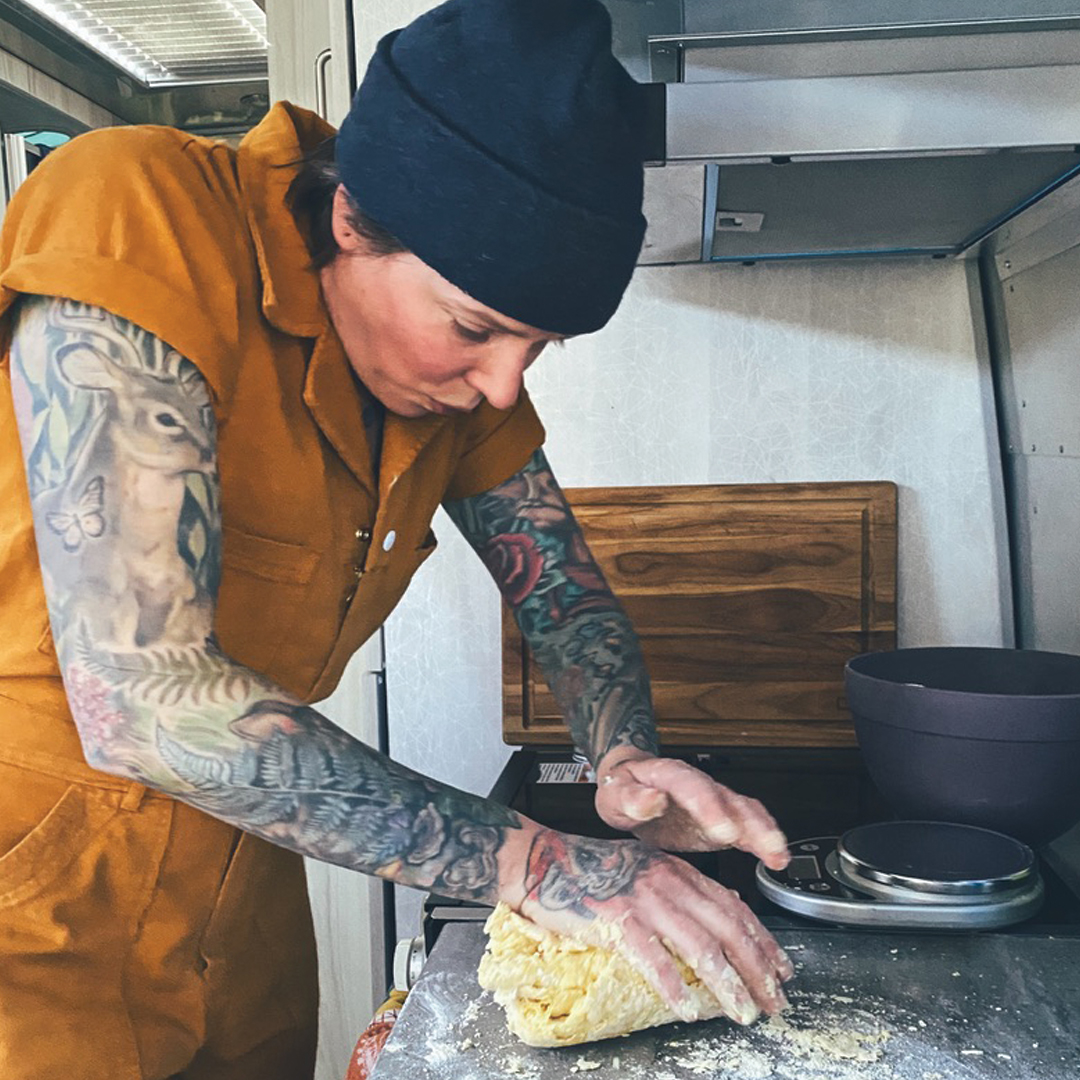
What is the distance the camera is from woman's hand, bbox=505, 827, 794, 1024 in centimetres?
A: 94

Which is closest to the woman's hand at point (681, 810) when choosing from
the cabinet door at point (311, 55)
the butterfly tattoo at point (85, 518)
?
the butterfly tattoo at point (85, 518)

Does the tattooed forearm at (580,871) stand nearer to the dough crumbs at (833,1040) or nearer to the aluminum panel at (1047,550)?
the dough crumbs at (833,1040)

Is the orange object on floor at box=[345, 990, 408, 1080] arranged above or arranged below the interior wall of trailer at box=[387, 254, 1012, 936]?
below

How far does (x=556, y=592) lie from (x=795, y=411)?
2.06 ft

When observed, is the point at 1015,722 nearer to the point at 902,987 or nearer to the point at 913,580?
the point at 902,987

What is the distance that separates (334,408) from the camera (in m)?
1.15

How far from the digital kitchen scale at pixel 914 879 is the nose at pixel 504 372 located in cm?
54

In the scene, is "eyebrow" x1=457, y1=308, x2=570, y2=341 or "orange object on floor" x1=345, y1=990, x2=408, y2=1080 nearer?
"eyebrow" x1=457, y1=308, x2=570, y2=341

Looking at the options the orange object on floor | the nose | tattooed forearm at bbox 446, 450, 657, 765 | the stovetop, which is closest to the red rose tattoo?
tattooed forearm at bbox 446, 450, 657, 765

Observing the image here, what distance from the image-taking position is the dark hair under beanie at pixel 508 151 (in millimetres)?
970

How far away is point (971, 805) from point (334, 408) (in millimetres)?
761

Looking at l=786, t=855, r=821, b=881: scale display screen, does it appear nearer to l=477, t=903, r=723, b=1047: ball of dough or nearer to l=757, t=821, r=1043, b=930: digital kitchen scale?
l=757, t=821, r=1043, b=930: digital kitchen scale

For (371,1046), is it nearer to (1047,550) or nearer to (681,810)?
(681,810)

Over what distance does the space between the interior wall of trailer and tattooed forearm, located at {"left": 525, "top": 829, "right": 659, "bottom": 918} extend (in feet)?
3.09
